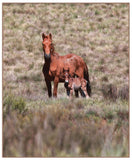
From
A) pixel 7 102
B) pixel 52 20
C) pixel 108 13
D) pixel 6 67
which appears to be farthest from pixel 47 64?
pixel 108 13

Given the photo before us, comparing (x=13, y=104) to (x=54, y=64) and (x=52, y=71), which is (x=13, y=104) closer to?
(x=52, y=71)

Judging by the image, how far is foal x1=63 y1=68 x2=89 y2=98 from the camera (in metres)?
9.64

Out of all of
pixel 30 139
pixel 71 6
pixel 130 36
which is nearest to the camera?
pixel 30 139

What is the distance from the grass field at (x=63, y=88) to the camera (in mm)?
4246

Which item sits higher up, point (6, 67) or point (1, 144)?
point (6, 67)

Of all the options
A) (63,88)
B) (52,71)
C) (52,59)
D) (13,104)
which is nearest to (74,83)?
(52,71)

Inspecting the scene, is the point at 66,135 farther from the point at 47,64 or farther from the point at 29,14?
the point at 29,14

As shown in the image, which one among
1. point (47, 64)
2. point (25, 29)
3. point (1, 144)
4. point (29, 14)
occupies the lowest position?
point (1, 144)

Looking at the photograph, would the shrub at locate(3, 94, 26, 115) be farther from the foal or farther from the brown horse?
the foal

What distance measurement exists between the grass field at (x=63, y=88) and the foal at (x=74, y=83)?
0.42m

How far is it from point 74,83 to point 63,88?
4.88 m

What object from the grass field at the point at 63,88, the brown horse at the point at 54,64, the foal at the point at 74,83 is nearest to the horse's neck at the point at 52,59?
the brown horse at the point at 54,64

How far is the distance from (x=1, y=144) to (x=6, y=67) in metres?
15.8

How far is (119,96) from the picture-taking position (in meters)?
10.3
